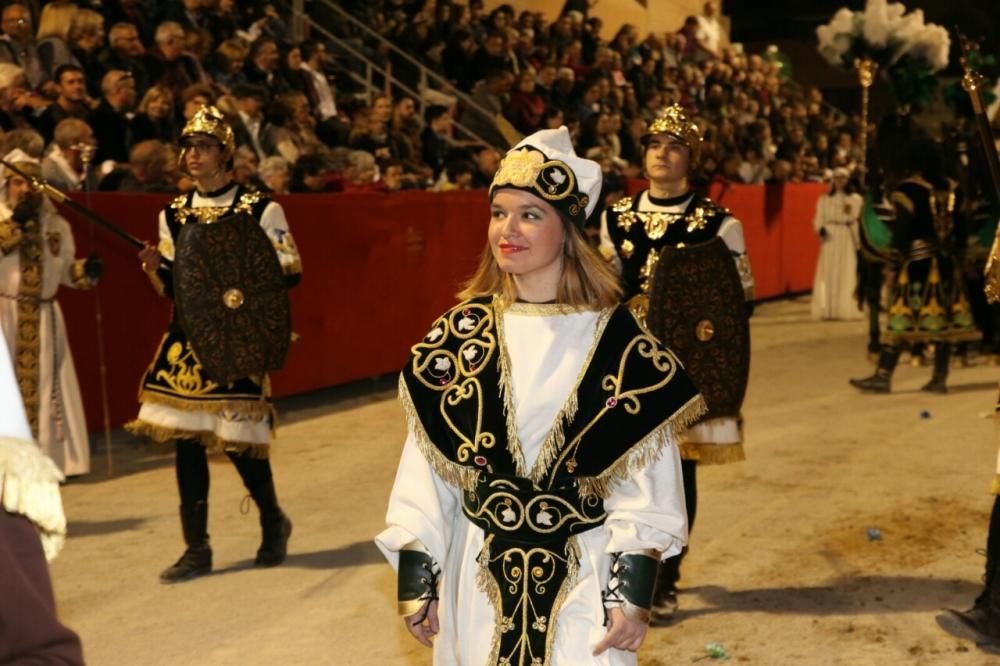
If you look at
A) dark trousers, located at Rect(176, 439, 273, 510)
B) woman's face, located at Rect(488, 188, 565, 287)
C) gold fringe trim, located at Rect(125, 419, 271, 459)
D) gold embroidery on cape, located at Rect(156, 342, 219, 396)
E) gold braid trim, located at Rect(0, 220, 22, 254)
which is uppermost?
woman's face, located at Rect(488, 188, 565, 287)

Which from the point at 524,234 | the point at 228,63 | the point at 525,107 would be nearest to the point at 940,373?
the point at 525,107

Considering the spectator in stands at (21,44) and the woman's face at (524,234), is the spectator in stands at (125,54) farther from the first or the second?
the woman's face at (524,234)

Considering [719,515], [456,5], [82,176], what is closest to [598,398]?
[719,515]

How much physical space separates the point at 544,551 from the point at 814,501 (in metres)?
4.47

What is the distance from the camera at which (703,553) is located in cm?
638

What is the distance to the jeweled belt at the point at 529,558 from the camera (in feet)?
10.2

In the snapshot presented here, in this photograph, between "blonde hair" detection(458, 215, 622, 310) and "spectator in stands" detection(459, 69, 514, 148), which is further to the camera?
"spectator in stands" detection(459, 69, 514, 148)

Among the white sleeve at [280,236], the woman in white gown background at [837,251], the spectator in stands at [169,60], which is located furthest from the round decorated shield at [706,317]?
the woman in white gown background at [837,251]

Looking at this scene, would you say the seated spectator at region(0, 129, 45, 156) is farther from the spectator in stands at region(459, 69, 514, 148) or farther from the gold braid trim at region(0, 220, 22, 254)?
the spectator in stands at region(459, 69, 514, 148)

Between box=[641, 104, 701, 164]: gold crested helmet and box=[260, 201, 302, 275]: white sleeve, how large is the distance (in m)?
1.73

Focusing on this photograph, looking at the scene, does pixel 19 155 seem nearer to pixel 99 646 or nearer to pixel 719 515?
pixel 99 646

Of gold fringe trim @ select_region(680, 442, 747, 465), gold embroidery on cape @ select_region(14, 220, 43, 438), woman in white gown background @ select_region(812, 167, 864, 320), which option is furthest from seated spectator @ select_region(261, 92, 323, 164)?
woman in white gown background @ select_region(812, 167, 864, 320)

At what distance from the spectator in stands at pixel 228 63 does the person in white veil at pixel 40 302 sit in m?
3.78

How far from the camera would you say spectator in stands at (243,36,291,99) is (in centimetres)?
1151
